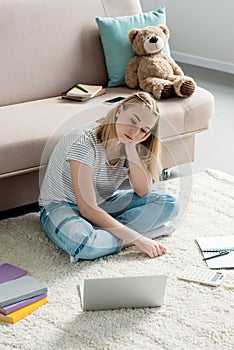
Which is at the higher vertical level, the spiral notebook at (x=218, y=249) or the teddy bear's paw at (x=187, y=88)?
the teddy bear's paw at (x=187, y=88)

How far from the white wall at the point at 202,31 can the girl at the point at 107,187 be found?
9.16 ft

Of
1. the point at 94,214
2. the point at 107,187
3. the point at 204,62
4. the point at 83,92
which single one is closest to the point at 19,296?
the point at 94,214

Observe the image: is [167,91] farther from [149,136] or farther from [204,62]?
Answer: [204,62]

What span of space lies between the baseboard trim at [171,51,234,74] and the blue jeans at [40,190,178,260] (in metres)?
2.77

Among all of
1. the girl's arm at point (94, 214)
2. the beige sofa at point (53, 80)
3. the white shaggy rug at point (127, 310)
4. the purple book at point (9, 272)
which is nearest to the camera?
the white shaggy rug at point (127, 310)

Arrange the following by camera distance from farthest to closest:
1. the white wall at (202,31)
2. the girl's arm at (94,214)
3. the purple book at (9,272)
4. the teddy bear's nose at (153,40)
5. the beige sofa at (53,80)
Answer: the white wall at (202,31) < the teddy bear's nose at (153,40) < the beige sofa at (53,80) < the girl's arm at (94,214) < the purple book at (9,272)

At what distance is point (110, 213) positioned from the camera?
268cm

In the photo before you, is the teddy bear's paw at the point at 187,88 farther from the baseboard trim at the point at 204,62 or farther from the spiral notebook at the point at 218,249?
the baseboard trim at the point at 204,62

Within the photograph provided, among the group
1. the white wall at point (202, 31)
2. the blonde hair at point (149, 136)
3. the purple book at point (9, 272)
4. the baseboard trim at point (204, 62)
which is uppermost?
the blonde hair at point (149, 136)

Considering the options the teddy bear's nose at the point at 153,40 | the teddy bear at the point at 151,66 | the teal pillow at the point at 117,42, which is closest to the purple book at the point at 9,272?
the teddy bear at the point at 151,66

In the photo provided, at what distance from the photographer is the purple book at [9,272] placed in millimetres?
2320

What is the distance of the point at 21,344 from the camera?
2018 mm

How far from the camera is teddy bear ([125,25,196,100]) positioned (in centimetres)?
313

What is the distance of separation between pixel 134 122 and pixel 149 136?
0.47ft
